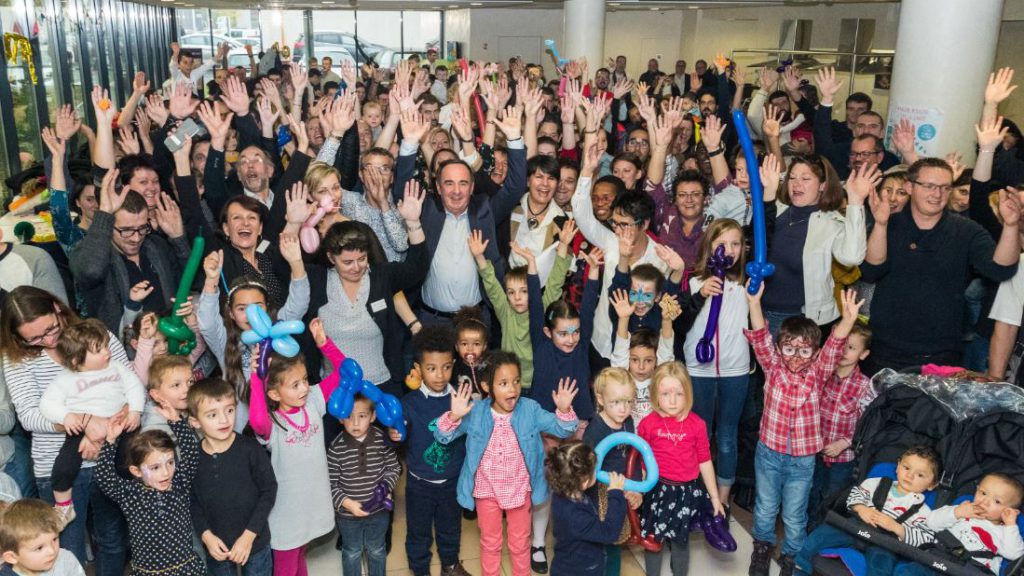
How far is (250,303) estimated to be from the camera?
11.8ft

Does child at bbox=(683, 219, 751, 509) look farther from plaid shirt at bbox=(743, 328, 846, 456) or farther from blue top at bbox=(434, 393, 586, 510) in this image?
blue top at bbox=(434, 393, 586, 510)

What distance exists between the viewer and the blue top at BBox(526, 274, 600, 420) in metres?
3.97

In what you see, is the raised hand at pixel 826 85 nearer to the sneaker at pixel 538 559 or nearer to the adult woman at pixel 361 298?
the adult woman at pixel 361 298

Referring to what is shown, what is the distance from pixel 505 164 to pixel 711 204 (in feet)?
4.51

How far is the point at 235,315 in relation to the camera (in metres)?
3.63

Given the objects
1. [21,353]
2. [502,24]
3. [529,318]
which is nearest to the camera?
[21,353]

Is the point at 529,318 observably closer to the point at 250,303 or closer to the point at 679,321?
the point at 679,321

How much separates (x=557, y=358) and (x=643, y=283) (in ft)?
1.80

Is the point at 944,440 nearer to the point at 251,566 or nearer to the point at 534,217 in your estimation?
the point at 534,217

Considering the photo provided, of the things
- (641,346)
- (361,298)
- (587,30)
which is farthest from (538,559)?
(587,30)

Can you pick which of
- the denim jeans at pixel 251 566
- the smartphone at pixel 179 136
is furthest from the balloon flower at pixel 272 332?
the smartphone at pixel 179 136

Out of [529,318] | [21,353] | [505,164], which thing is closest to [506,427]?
[529,318]

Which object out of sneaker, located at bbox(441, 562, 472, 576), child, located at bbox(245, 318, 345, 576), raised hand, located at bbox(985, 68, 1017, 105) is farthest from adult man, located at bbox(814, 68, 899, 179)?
child, located at bbox(245, 318, 345, 576)

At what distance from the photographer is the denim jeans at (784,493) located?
3.81m
